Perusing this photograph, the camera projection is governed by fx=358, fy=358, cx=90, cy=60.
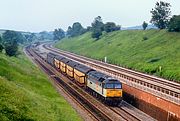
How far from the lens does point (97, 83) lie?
49.5m

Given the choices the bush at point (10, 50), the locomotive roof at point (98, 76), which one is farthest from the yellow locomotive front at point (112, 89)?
the bush at point (10, 50)

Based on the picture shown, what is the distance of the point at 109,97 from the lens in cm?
4572

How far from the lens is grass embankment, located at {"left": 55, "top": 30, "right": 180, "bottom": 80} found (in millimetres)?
69625

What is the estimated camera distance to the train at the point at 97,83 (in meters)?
45.7

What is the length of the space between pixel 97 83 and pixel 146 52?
42.0 metres

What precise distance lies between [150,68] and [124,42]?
4421 cm

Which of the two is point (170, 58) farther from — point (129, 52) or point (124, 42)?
point (124, 42)

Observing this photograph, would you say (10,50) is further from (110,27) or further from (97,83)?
(110,27)

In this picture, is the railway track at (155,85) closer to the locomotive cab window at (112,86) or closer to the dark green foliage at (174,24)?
the locomotive cab window at (112,86)

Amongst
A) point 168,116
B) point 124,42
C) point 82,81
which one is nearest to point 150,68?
point 82,81

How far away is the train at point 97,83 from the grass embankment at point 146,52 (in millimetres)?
14967

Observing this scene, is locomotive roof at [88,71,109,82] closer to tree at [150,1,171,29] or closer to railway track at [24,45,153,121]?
railway track at [24,45,153,121]

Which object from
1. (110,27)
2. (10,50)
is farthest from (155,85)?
(110,27)

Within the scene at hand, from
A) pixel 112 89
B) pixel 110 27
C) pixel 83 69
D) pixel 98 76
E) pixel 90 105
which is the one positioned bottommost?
pixel 90 105
